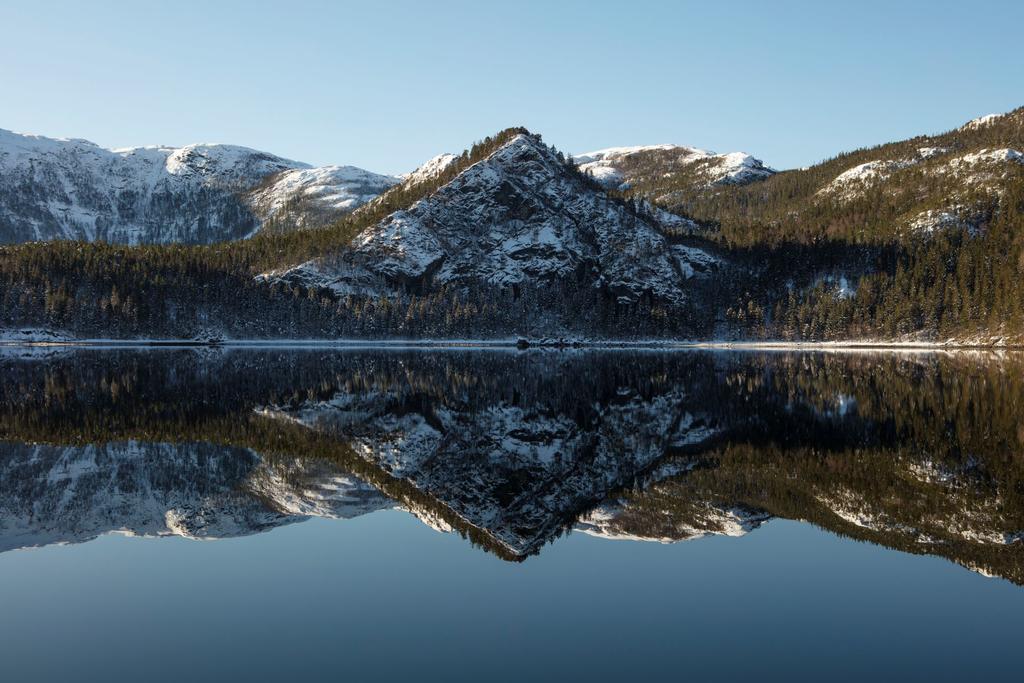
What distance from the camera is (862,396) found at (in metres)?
62.2

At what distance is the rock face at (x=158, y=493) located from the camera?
23500 millimetres

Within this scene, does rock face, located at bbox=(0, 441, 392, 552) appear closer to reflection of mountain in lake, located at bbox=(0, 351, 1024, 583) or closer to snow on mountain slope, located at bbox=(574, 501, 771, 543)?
reflection of mountain in lake, located at bbox=(0, 351, 1024, 583)

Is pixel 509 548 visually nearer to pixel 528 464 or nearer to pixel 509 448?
pixel 528 464

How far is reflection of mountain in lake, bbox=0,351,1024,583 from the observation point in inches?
942

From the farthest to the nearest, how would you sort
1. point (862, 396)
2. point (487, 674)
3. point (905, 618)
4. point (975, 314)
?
1. point (975, 314)
2. point (862, 396)
3. point (905, 618)
4. point (487, 674)

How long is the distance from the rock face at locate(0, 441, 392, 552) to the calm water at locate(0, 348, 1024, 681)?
5.7 inches

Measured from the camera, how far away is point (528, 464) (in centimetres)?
3322

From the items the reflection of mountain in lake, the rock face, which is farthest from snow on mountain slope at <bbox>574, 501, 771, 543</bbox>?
the rock face

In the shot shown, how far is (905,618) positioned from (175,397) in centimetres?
5329

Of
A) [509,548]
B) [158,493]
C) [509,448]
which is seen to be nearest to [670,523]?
[509,548]

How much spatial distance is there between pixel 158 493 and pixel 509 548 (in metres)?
13.6

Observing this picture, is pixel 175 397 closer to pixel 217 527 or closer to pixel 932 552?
pixel 217 527

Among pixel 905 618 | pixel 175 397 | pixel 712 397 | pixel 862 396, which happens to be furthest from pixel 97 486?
pixel 862 396

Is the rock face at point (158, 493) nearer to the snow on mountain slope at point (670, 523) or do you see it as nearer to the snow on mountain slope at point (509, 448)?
the snow on mountain slope at point (509, 448)
